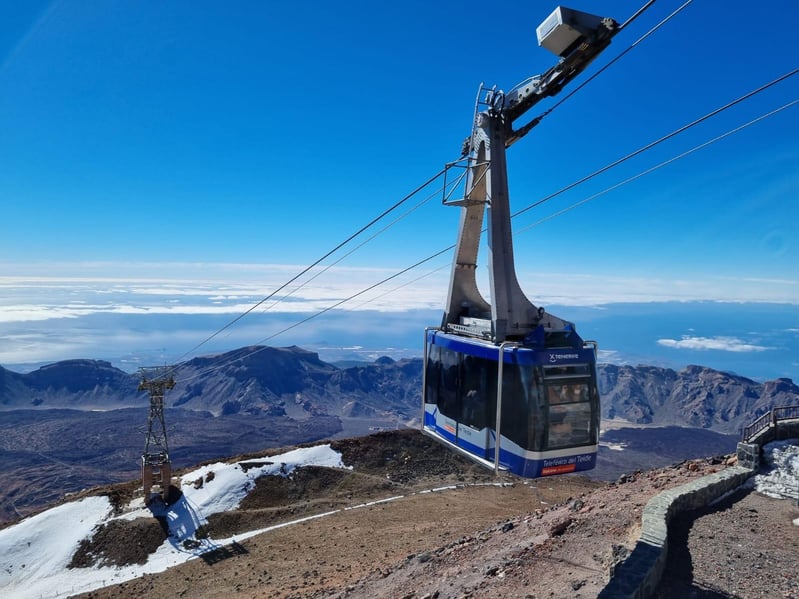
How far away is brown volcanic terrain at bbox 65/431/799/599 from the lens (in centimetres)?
1138

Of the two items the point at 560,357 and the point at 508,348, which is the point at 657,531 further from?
the point at 508,348

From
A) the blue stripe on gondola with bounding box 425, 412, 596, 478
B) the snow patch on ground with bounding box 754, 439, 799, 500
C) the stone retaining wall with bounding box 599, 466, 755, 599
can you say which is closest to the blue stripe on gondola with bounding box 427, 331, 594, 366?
the blue stripe on gondola with bounding box 425, 412, 596, 478

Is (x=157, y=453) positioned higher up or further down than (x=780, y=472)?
further down

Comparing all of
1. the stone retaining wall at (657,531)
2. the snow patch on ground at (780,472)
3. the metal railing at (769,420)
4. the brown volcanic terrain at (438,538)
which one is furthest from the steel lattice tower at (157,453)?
the metal railing at (769,420)

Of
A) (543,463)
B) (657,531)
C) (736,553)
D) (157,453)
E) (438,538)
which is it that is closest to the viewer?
(543,463)

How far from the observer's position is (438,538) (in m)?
Answer: 21.4

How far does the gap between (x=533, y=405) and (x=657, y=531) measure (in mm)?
6093

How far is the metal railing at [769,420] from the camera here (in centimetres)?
1896

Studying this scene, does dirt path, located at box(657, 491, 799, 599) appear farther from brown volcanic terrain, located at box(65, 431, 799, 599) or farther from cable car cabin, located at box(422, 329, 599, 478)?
cable car cabin, located at box(422, 329, 599, 478)

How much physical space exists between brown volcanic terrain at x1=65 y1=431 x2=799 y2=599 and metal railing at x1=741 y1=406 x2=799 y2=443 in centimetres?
214

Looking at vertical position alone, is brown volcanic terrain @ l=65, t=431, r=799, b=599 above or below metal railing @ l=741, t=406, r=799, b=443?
below

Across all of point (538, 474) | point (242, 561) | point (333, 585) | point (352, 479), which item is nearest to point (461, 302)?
point (538, 474)

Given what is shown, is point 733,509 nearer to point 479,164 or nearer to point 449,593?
point 449,593

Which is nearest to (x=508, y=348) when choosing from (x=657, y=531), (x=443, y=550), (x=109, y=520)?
(x=657, y=531)
